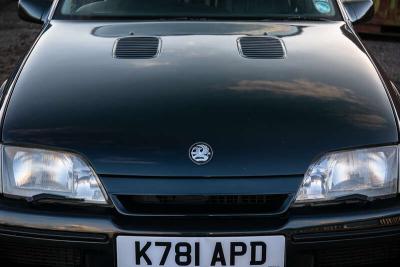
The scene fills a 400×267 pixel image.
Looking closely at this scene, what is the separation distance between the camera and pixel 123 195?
7.33ft

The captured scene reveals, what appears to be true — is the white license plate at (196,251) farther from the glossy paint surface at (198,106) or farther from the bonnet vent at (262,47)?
the bonnet vent at (262,47)

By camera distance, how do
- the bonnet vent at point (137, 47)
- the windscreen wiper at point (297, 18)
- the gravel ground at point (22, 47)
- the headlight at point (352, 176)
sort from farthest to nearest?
the gravel ground at point (22, 47), the windscreen wiper at point (297, 18), the bonnet vent at point (137, 47), the headlight at point (352, 176)

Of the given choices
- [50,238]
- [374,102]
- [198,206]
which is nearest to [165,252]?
[198,206]

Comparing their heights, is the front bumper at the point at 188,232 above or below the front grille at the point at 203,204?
below

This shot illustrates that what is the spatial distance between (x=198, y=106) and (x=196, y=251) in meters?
0.50

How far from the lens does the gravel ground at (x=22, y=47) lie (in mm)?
7613

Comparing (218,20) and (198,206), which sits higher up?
(218,20)

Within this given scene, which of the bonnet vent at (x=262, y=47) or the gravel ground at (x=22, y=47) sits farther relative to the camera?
the gravel ground at (x=22, y=47)

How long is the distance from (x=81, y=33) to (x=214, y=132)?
3.72 ft

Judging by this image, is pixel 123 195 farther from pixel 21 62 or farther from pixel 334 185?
pixel 21 62

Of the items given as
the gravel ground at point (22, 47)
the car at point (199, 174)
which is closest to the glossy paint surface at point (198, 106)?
the car at point (199, 174)

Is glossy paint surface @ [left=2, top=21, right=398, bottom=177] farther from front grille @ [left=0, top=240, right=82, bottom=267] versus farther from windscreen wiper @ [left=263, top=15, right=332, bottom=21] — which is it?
windscreen wiper @ [left=263, top=15, right=332, bottom=21]

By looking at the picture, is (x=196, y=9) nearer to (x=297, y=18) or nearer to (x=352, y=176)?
(x=297, y=18)

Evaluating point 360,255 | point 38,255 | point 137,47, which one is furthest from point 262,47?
point 38,255
